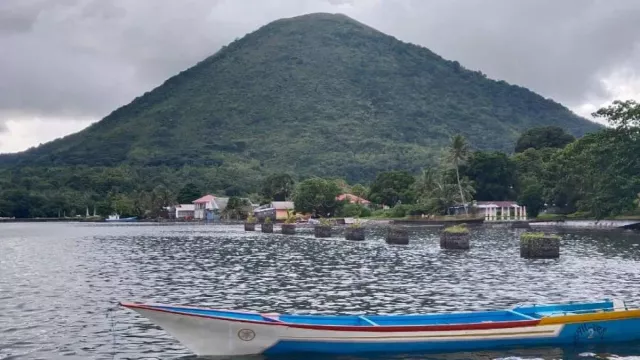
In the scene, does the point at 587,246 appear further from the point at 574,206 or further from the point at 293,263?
the point at 574,206

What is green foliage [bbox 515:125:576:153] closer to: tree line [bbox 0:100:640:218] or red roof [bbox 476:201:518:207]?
tree line [bbox 0:100:640:218]

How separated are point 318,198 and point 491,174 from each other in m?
47.4

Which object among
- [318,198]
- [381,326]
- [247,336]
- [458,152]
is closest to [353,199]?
[318,198]

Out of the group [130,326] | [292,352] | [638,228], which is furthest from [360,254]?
[638,228]

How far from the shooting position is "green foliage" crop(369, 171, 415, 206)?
17638cm

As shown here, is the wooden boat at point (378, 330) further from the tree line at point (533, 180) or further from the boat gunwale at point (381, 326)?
the tree line at point (533, 180)

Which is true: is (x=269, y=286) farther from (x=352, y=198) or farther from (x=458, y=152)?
(x=352, y=198)

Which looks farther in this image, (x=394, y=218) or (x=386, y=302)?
(x=394, y=218)

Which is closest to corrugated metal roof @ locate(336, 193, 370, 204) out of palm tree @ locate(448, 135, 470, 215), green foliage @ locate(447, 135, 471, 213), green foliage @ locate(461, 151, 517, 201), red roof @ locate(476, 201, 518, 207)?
green foliage @ locate(461, 151, 517, 201)

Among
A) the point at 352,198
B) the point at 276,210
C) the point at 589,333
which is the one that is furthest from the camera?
the point at 276,210

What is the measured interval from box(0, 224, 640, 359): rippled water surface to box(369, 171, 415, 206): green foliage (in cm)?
11368

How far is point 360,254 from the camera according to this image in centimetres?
5944

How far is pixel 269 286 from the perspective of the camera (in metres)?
36.7

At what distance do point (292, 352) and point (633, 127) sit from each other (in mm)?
96871
